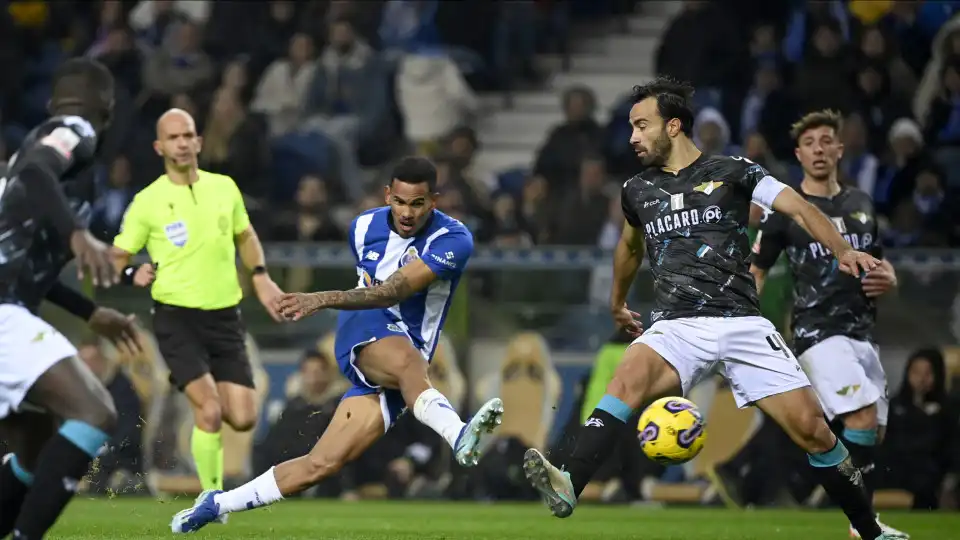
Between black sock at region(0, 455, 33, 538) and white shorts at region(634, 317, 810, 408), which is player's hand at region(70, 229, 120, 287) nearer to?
black sock at region(0, 455, 33, 538)

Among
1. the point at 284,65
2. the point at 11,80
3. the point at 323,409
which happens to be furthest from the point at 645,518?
the point at 11,80

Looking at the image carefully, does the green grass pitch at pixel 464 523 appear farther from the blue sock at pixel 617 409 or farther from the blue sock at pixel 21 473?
the blue sock at pixel 617 409

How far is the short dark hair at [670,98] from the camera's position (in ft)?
26.2

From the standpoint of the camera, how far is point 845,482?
8.04m

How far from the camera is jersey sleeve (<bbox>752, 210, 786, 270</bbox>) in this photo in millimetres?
10125

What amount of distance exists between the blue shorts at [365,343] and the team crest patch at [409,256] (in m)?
0.29

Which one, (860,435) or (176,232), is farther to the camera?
(176,232)

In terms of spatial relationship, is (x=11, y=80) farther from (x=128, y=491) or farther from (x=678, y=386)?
(x=678, y=386)

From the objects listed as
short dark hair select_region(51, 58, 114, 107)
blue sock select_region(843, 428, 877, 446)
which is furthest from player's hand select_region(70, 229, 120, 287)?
blue sock select_region(843, 428, 877, 446)

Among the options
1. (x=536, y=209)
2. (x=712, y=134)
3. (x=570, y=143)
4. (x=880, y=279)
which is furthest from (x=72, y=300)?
(x=570, y=143)

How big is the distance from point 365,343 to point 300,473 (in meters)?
0.75

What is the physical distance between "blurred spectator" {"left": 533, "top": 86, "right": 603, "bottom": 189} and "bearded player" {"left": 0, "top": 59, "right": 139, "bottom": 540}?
9.24 meters

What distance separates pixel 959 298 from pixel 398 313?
22.4 feet

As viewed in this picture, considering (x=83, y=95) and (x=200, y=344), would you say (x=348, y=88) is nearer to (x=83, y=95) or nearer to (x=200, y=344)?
(x=200, y=344)
